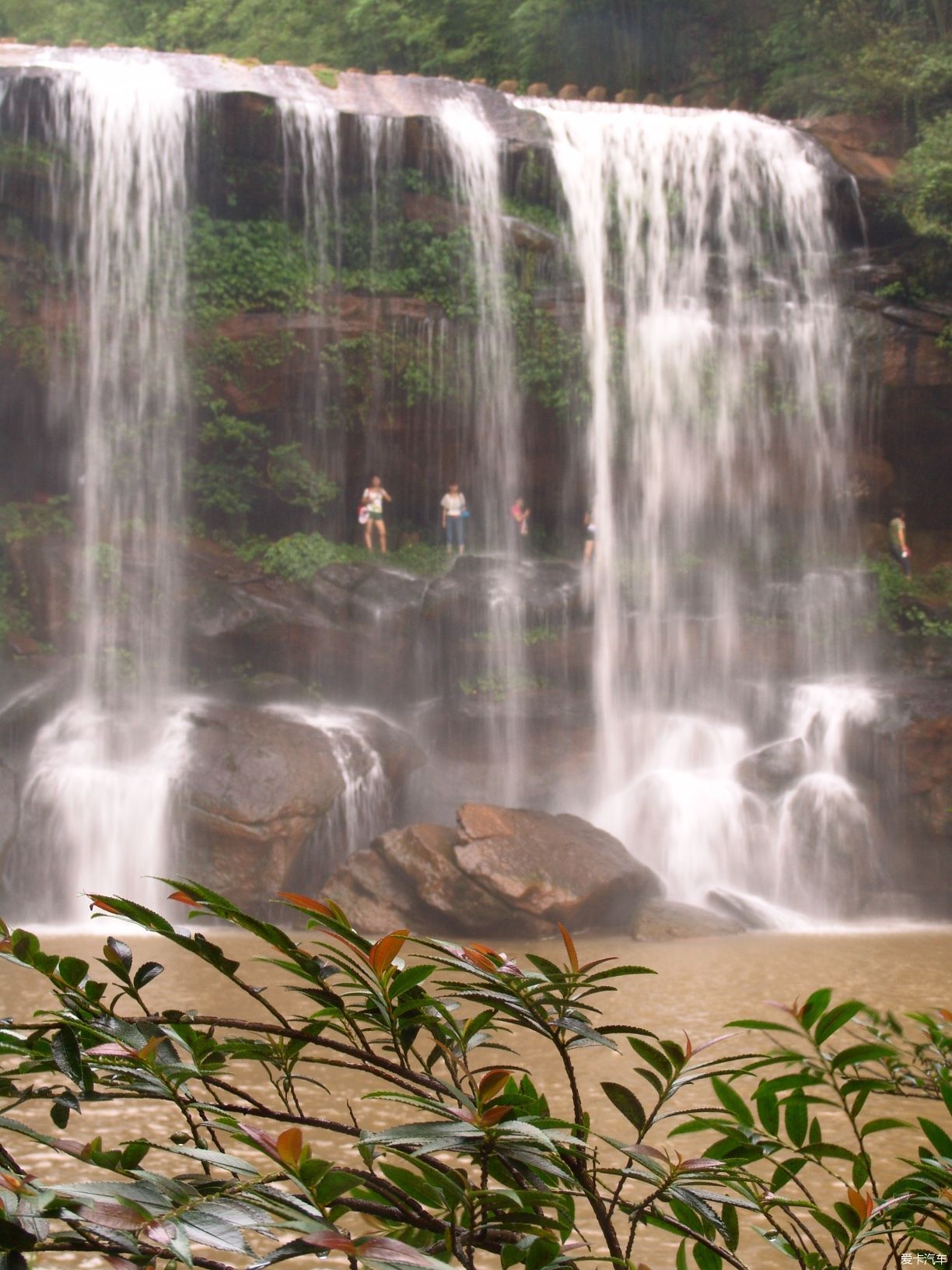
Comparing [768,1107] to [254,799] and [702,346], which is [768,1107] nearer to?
[254,799]

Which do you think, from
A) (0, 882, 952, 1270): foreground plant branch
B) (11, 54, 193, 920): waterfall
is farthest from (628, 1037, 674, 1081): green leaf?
(11, 54, 193, 920): waterfall

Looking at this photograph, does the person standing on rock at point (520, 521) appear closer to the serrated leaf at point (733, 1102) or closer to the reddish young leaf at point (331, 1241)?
the serrated leaf at point (733, 1102)

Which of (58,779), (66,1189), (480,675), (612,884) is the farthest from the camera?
(480,675)

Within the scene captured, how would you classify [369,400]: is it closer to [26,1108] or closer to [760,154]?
[760,154]

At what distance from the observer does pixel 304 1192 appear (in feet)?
3.64

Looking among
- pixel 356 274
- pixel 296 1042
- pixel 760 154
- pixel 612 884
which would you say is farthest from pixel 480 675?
pixel 296 1042

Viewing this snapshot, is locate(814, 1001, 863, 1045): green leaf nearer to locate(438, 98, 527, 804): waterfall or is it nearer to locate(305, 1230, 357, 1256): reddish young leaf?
locate(305, 1230, 357, 1256): reddish young leaf

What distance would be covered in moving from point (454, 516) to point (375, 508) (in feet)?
4.32

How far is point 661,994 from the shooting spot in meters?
8.55

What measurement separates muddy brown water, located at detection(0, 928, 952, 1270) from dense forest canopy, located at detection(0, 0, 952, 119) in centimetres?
1808

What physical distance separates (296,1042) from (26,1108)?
5.11 meters

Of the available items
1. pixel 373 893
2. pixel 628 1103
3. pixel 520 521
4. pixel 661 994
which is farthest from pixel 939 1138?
pixel 520 521

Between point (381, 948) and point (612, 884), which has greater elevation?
point (381, 948)

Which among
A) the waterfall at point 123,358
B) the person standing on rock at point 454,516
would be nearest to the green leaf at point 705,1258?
the waterfall at point 123,358
